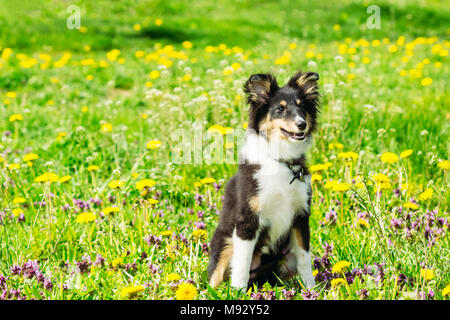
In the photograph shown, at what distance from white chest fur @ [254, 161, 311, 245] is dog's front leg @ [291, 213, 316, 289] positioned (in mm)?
72

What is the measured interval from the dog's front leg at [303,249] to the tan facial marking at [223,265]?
440mm

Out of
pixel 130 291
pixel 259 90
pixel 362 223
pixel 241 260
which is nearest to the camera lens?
pixel 130 291

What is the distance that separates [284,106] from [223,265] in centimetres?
113

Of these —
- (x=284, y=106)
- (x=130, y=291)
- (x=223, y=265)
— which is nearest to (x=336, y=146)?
(x=284, y=106)

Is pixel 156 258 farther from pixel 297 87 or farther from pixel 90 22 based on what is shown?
pixel 90 22

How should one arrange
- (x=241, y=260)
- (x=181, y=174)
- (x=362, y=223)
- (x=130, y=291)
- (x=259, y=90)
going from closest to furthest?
1. (x=130, y=291)
2. (x=241, y=260)
3. (x=259, y=90)
4. (x=362, y=223)
5. (x=181, y=174)

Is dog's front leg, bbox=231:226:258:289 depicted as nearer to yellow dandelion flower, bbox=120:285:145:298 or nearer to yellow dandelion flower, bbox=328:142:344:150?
yellow dandelion flower, bbox=120:285:145:298

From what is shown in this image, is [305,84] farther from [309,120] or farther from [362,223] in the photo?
[362,223]

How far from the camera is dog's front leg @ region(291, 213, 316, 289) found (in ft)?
10.1

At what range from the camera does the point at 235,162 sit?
4.85 m

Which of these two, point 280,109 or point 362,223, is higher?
point 280,109

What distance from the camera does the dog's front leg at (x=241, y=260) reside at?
2.96m

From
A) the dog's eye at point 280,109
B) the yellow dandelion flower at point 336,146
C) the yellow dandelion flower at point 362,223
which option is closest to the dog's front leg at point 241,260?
the dog's eye at point 280,109

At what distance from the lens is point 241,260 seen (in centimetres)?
296
